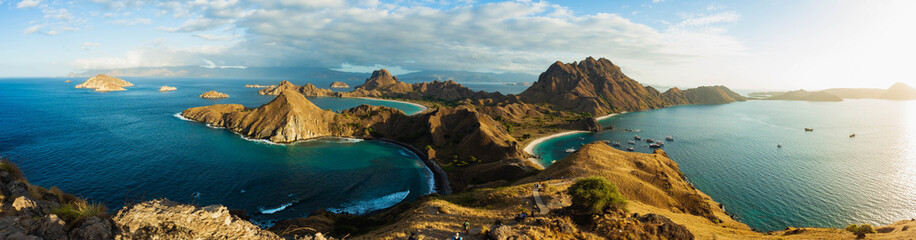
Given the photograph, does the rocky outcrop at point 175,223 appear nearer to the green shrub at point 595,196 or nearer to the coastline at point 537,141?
the green shrub at point 595,196

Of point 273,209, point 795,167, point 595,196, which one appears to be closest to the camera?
point 595,196

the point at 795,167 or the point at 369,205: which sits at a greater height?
the point at 795,167

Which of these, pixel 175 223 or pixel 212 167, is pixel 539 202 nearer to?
pixel 175 223

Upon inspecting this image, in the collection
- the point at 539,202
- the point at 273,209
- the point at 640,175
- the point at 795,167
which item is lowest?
the point at 273,209

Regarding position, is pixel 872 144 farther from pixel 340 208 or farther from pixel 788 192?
pixel 340 208

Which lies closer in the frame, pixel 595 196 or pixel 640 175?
pixel 595 196

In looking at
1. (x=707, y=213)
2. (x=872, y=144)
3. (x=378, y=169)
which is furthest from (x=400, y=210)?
(x=872, y=144)

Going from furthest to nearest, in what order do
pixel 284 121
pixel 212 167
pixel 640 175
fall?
1. pixel 284 121
2. pixel 212 167
3. pixel 640 175

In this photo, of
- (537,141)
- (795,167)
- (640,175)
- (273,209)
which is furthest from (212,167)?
(795,167)
